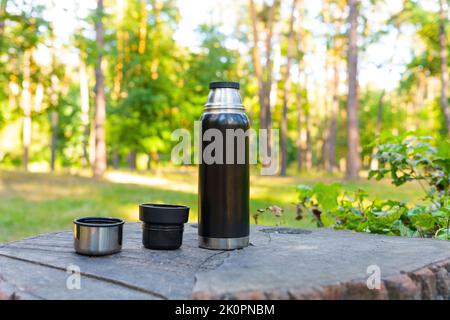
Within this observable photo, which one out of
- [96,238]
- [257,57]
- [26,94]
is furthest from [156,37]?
[96,238]

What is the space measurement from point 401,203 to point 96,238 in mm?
2634

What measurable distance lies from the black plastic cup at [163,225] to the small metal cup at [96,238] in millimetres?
153

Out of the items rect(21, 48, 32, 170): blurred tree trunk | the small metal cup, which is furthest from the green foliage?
rect(21, 48, 32, 170): blurred tree trunk

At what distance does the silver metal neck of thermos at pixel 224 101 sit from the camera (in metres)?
2.15

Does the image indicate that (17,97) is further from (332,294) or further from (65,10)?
(332,294)

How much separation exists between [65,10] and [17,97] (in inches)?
150

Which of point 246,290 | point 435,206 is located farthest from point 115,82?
point 246,290

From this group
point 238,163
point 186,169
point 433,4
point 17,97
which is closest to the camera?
point 238,163

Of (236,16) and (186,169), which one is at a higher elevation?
(236,16)

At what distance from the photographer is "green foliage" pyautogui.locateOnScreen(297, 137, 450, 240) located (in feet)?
10.6

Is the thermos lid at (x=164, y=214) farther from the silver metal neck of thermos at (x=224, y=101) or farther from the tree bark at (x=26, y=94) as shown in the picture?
the tree bark at (x=26, y=94)

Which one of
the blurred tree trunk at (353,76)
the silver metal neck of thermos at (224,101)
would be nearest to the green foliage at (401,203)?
the silver metal neck of thermos at (224,101)

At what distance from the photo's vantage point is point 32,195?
1052 cm

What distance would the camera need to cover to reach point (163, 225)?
211 cm
